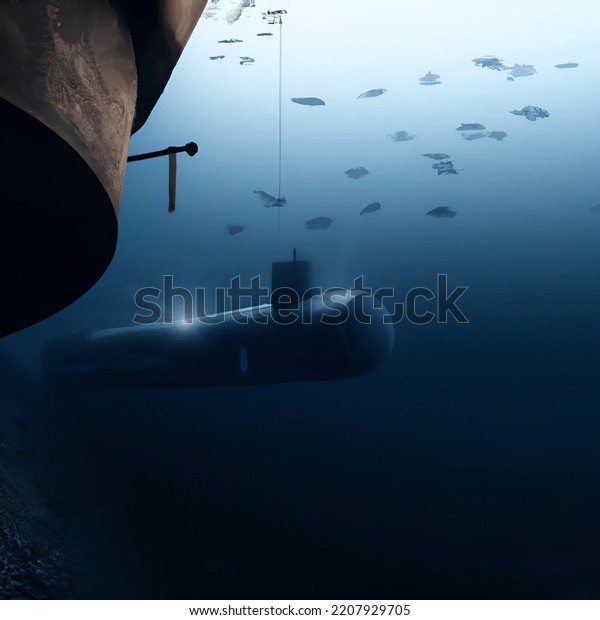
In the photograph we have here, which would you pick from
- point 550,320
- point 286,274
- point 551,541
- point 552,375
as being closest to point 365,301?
point 286,274

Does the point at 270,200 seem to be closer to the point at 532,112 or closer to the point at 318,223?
the point at 318,223

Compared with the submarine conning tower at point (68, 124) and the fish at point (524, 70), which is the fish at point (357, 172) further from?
the submarine conning tower at point (68, 124)

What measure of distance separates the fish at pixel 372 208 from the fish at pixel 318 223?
128 cm

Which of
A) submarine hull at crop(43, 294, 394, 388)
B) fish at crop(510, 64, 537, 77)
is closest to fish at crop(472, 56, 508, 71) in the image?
fish at crop(510, 64, 537, 77)

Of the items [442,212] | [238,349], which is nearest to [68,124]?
[238,349]

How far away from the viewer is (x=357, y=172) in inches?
883

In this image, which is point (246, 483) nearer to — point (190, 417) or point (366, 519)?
point (190, 417)

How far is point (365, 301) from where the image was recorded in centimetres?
1041

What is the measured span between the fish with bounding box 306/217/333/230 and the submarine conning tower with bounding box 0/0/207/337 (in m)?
19.6

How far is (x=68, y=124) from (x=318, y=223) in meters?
20.9

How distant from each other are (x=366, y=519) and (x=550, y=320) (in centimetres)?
1032

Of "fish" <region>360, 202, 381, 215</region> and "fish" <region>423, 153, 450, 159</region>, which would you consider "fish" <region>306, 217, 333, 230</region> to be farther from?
"fish" <region>423, 153, 450, 159</region>

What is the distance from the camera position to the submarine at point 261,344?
33.5ft

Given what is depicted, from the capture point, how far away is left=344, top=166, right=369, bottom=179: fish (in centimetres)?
2217
